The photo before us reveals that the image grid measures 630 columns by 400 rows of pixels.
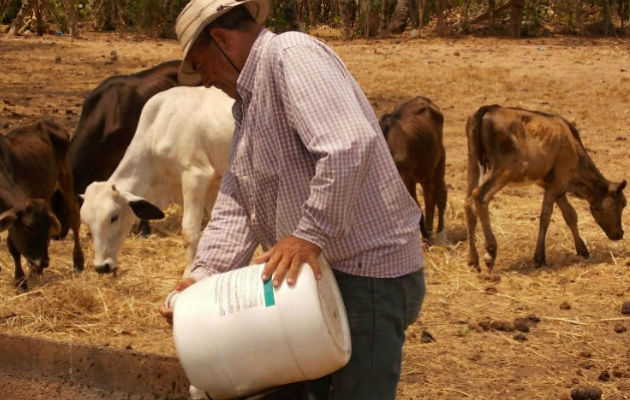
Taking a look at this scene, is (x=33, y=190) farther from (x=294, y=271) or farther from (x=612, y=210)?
(x=294, y=271)

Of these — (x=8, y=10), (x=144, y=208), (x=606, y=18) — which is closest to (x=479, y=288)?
(x=144, y=208)

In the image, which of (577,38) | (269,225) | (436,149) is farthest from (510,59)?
(269,225)

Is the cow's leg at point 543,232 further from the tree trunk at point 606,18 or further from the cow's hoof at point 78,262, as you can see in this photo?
the tree trunk at point 606,18

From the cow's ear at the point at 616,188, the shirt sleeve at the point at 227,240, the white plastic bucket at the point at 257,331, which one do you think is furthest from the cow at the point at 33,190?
the cow's ear at the point at 616,188

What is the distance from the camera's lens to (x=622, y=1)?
103 feet

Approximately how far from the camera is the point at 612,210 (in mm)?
9875

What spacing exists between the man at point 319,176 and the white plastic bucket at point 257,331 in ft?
0.24

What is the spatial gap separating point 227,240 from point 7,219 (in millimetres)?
4687

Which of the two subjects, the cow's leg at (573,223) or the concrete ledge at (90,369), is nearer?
the concrete ledge at (90,369)

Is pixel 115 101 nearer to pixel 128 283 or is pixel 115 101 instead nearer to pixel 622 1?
pixel 128 283

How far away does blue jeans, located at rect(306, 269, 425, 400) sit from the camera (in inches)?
134

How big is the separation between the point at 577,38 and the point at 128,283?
21450 millimetres

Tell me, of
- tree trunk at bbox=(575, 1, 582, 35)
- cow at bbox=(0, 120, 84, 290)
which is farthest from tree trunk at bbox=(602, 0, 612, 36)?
cow at bbox=(0, 120, 84, 290)

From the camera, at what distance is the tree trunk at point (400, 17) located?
2939 centimetres
